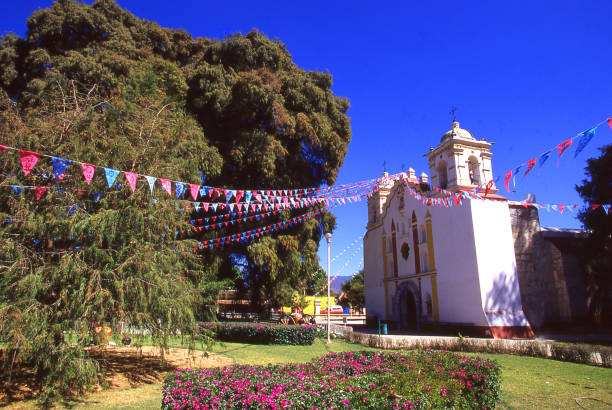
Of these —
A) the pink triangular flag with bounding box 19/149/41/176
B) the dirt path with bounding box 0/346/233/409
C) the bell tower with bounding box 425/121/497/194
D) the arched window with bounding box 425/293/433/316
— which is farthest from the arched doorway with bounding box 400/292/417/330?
the pink triangular flag with bounding box 19/149/41/176

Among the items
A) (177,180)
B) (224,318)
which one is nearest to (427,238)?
(224,318)

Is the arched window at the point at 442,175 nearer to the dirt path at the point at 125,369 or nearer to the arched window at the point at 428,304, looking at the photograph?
the arched window at the point at 428,304

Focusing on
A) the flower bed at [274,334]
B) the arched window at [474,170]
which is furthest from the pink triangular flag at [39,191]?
the arched window at [474,170]

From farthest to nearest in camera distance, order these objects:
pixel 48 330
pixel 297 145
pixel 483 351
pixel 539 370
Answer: pixel 297 145 < pixel 483 351 < pixel 539 370 < pixel 48 330

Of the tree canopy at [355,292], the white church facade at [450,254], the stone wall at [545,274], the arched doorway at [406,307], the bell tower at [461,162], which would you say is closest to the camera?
the white church facade at [450,254]

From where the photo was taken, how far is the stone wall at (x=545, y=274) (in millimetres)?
18109

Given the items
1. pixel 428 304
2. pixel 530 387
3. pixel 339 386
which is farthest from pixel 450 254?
pixel 339 386

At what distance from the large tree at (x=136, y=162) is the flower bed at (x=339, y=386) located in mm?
2852

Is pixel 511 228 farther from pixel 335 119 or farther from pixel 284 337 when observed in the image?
pixel 284 337

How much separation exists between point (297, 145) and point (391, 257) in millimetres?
10209

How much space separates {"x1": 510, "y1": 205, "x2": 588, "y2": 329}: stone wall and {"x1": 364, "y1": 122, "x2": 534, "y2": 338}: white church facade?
108 centimetres

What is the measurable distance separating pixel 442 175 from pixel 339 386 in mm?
18992

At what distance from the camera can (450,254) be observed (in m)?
19.1

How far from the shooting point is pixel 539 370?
9938 millimetres
